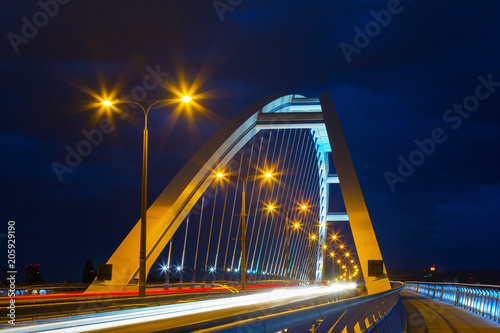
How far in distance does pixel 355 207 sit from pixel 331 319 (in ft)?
104

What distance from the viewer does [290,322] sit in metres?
5.03

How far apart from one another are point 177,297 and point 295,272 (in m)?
59.5

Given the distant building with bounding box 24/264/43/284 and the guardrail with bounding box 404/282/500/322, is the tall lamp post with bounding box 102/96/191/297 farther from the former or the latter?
the distant building with bounding box 24/264/43/284

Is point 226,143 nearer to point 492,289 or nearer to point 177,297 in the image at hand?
point 177,297

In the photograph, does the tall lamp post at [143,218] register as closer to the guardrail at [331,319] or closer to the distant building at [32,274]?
the guardrail at [331,319]

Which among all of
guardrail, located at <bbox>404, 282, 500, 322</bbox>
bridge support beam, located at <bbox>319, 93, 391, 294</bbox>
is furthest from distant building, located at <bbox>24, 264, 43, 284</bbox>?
guardrail, located at <bbox>404, 282, 500, 322</bbox>

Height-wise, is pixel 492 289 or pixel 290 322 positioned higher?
pixel 290 322

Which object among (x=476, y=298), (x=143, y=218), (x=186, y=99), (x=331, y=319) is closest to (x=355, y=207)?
(x=476, y=298)

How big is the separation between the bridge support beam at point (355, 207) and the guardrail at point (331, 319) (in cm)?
2405

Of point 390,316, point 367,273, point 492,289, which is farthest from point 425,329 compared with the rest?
point 367,273

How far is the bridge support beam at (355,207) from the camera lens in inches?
1409

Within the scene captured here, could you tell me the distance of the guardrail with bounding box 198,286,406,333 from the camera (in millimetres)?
4449

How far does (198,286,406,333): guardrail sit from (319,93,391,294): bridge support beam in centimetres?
2405

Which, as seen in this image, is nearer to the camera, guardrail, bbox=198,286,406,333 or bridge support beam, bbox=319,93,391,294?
guardrail, bbox=198,286,406,333
